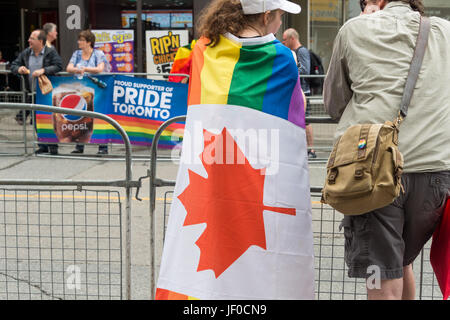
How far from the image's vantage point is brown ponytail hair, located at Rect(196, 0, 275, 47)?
3418 millimetres

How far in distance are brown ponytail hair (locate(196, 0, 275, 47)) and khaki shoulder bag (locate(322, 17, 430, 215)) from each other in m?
0.77

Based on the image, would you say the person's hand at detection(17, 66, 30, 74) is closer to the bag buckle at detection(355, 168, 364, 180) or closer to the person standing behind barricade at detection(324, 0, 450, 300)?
the person standing behind barricade at detection(324, 0, 450, 300)

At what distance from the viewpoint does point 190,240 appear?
11.2 feet

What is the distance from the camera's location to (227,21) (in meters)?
3.42

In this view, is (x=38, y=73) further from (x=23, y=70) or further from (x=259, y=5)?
(x=259, y=5)

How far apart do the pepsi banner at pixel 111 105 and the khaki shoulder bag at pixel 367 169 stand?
24.4 ft

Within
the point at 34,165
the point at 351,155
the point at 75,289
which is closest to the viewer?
the point at 351,155

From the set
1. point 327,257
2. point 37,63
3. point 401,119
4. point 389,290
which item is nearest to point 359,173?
point 401,119

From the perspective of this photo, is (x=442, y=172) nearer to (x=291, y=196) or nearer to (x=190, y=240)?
(x=291, y=196)

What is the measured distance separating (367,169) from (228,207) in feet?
2.39

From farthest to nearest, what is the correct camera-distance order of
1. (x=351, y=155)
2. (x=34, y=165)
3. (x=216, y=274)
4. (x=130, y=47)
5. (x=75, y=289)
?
(x=130, y=47), (x=34, y=165), (x=75, y=289), (x=216, y=274), (x=351, y=155)

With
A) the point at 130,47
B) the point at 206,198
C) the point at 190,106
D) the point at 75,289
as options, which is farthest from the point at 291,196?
the point at 130,47

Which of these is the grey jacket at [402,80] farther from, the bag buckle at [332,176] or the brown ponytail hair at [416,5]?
the bag buckle at [332,176]

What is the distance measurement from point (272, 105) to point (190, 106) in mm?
415
